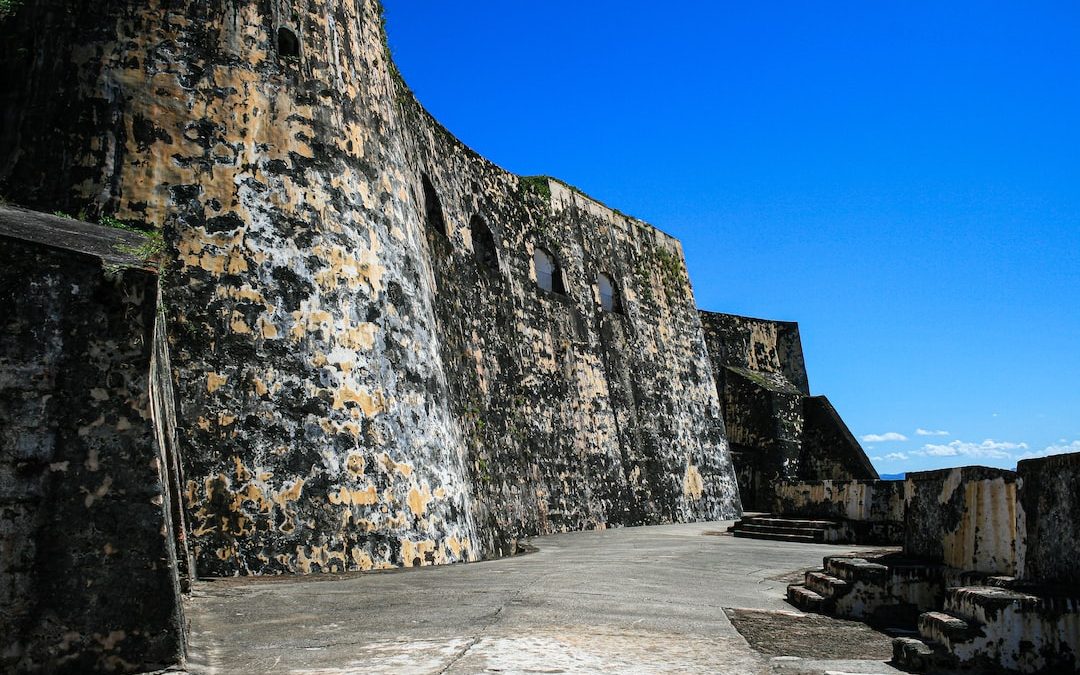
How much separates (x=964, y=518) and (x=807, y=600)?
94 centimetres

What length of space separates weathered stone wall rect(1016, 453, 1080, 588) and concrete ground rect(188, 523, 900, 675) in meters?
0.71

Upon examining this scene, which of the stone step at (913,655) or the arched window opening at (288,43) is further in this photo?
the arched window opening at (288,43)

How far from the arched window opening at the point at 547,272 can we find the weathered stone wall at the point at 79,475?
37.0 ft

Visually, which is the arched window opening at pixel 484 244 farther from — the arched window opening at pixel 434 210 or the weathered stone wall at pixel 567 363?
the arched window opening at pixel 434 210

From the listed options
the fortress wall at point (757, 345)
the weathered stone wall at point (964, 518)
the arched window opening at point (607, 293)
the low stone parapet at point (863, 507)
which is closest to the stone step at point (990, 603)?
the weathered stone wall at point (964, 518)

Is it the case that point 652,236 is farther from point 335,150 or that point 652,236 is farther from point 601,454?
point 335,150

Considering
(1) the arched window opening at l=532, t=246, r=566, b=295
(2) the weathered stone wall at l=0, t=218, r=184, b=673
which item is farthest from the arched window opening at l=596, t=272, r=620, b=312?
(2) the weathered stone wall at l=0, t=218, r=184, b=673

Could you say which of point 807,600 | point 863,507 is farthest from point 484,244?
point 807,600

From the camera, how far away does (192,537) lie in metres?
5.59

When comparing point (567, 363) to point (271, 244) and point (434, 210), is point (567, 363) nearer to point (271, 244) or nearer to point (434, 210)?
point (434, 210)

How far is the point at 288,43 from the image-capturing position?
7203 mm

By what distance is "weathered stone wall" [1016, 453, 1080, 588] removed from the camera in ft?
10.4

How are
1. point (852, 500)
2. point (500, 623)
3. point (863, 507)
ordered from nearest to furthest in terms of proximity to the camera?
point (500, 623), point (863, 507), point (852, 500)

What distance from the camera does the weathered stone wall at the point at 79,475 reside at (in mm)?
2729
